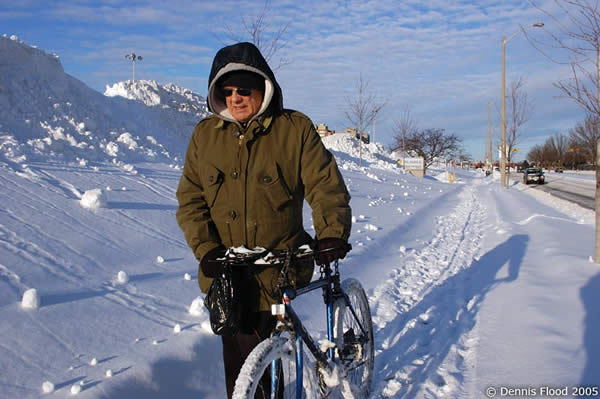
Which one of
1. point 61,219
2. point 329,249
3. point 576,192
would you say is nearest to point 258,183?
point 329,249

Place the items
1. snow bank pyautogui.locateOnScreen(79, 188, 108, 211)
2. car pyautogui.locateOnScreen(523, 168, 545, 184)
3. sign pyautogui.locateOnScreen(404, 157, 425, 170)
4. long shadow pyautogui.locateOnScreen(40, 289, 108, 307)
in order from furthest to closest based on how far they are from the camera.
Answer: sign pyautogui.locateOnScreen(404, 157, 425, 170)
car pyautogui.locateOnScreen(523, 168, 545, 184)
snow bank pyautogui.locateOnScreen(79, 188, 108, 211)
long shadow pyautogui.locateOnScreen(40, 289, 108, 307)

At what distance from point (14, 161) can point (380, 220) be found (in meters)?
7.78

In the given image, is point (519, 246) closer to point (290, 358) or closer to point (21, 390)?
point (290, 358)

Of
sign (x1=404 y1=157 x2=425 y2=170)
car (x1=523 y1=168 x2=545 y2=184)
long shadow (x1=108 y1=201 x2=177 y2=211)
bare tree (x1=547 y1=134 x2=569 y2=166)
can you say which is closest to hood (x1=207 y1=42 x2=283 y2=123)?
long shadow (x1=108 y1=201 x2=177 y2=211)

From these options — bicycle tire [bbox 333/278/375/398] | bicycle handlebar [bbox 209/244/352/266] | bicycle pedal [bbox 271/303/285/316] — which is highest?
bicycle handlebar [bbox 209/244/352/266]

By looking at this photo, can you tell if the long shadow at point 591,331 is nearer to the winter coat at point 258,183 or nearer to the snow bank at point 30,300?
the winter coat at point 258,183

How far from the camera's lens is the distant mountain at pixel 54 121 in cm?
855

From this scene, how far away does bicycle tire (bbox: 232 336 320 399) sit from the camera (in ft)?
6.03

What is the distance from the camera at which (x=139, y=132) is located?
14984 millimetres

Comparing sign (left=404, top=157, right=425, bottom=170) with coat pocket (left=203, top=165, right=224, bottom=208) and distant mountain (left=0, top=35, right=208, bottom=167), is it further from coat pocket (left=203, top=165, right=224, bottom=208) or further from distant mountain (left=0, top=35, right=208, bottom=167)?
coat pocket (left=203, top=165, right=224, bottom=208)

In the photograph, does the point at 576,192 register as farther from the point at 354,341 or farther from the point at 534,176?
the point at 354,341

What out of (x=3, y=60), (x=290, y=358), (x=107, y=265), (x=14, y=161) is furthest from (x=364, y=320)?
(x=3, y=60)

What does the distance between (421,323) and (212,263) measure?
10.3 feet

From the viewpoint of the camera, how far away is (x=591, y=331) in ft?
12.3
